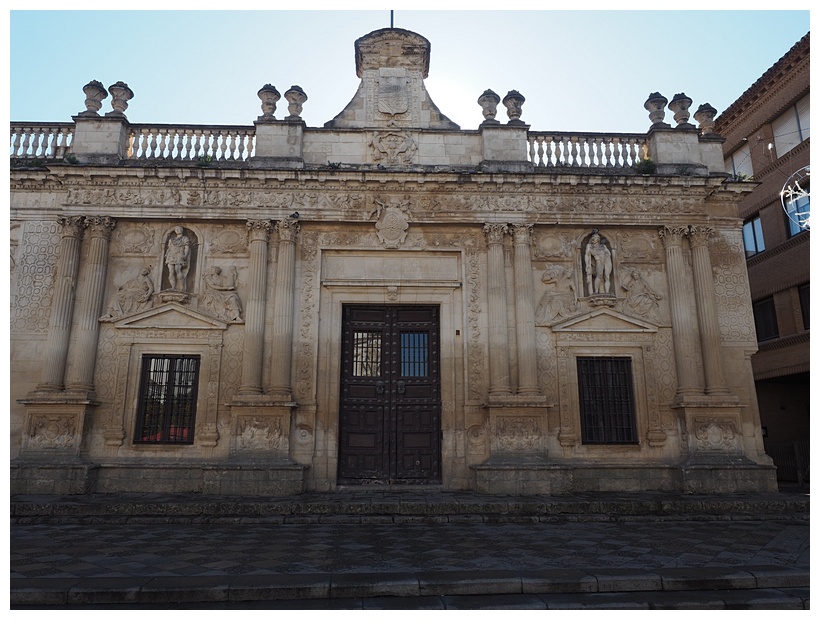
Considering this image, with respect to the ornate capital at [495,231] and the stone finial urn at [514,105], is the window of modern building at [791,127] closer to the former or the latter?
the stone finial urn at [514,105]

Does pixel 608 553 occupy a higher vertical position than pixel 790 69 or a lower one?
lower

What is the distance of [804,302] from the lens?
698 inches

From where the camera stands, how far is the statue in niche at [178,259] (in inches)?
505

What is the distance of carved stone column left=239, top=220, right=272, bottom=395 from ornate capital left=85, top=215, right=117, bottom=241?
10.6 ft

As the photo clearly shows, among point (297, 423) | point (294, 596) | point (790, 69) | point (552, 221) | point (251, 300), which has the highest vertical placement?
point (790, 69)

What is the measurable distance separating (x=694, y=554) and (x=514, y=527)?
2.82 metres

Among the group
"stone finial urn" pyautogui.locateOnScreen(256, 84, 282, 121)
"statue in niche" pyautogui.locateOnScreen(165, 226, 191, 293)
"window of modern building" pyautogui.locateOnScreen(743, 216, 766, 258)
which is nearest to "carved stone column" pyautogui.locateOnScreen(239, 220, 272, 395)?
"statue in niche" pyautogui.locateOnScreen(165, 226, 191, 293)

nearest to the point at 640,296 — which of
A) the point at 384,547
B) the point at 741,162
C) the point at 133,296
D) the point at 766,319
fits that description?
the point at 384,547

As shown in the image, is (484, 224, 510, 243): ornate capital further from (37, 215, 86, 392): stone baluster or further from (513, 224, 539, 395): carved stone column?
(37, 215, 86, 392): stone baluster

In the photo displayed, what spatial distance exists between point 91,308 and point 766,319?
2065 centimetres

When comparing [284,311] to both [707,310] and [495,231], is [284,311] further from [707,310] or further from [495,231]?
[707,310]

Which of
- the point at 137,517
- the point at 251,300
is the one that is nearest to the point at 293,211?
the point at 251,300

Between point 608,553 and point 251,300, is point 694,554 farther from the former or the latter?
point 251,300

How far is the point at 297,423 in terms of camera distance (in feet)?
40.0
